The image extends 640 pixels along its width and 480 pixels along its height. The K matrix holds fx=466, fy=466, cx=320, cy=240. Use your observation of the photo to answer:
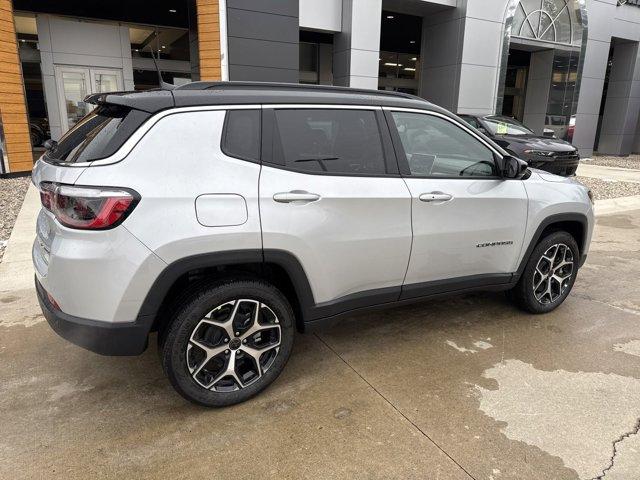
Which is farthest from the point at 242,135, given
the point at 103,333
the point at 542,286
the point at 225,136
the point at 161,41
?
the point at 161,41

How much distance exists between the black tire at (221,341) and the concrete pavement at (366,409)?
0.14 metres

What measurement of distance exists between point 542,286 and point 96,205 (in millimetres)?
3507

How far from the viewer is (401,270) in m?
3.15

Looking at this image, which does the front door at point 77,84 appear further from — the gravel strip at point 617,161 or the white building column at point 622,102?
the white building column at point 622,102

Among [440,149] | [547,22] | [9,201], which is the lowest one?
[9,201]

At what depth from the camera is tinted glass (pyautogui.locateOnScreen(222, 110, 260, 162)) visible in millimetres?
2564

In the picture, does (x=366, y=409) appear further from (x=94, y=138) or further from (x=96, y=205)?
(x=94, y=138)

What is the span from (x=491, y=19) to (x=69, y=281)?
15.7 meters

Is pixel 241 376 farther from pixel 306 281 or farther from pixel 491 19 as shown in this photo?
pixel 491 19

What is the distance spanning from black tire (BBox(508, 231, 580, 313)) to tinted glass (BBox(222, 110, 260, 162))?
2.50 meters

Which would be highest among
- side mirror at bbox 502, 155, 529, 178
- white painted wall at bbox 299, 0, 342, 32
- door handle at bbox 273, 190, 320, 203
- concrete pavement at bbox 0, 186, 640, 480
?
white painted wall at bbox 299, 0, 342, 32

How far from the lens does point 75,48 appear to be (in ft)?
44.9

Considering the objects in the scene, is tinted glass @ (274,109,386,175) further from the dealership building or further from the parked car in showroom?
the dealership building

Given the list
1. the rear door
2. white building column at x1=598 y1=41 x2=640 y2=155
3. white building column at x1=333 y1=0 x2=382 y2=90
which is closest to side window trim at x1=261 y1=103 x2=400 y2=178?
the rear door
